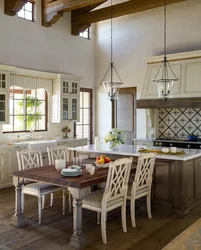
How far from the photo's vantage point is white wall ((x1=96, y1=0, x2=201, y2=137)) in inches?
283

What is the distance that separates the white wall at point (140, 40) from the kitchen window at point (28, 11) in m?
2.34

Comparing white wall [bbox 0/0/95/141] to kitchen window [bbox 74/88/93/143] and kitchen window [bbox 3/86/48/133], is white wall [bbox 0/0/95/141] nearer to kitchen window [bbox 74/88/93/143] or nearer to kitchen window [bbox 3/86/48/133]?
kitchen window [bbox 74/88/93/143]

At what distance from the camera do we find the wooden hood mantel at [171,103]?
20.7 feet

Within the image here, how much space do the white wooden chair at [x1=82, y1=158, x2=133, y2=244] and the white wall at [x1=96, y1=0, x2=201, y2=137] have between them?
440cm

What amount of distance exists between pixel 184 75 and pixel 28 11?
3913mm

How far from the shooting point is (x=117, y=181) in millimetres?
3506

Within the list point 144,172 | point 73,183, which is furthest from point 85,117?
point 73,183

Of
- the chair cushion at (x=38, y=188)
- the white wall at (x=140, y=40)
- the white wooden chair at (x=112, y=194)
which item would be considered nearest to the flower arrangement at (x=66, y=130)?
the white wall at (x=140, y=40)

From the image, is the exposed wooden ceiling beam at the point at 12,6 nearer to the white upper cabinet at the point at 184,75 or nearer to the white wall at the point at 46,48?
the white wall at the point at 46,48

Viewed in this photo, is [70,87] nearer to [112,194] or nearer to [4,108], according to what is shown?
[4,108]

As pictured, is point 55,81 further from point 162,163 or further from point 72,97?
point 162,163

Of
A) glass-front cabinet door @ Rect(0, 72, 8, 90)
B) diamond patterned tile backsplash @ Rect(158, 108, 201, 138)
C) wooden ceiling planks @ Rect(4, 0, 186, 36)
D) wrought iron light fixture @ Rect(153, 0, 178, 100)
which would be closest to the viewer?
wrought iron light fixture @ Rect(153, 0, 178, 100)

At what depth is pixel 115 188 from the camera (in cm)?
350

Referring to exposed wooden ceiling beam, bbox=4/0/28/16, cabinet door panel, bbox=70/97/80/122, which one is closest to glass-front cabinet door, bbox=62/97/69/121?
cabinet door panel, bbox=70/97/80/122
